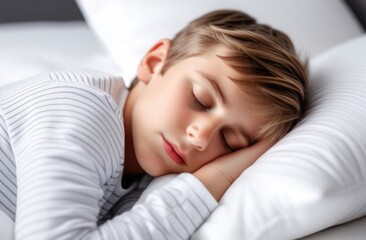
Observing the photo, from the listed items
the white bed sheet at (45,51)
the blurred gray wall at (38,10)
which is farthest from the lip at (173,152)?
the blurred gray wall at (38,10)

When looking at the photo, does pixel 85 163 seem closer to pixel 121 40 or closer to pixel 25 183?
pixel 25 183

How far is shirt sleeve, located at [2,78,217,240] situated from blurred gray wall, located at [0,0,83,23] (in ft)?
3.16

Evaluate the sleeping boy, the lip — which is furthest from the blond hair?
the lip

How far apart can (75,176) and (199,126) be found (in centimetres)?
20

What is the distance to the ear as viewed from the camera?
0.95 m

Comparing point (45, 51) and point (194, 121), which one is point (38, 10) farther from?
point (194, 121)

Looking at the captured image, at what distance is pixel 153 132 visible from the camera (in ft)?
2.71

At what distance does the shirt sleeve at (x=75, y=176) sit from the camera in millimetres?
641

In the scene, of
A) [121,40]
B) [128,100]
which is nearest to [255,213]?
[128,100]

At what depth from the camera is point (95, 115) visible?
2.44 ft

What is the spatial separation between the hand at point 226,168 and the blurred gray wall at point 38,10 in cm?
107

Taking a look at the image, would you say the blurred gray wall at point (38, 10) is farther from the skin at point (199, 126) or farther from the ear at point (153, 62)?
the skin at point (199, 126)

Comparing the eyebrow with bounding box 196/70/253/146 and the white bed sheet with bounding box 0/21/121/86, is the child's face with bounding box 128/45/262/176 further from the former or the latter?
the white bed sheet with bounding box 0/21/121/86

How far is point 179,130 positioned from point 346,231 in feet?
0.91
